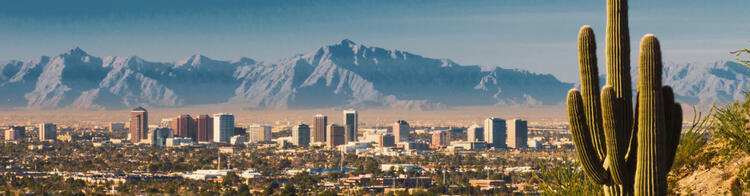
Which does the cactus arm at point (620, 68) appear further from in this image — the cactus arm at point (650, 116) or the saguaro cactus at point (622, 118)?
the cactus arm at point (650, 116)

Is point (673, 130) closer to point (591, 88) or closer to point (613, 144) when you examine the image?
point (613, 144)

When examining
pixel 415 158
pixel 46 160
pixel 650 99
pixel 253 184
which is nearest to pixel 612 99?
pixel 650 99

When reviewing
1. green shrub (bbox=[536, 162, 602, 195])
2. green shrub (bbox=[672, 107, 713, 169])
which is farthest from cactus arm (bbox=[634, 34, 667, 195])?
green shrub (bbox=[672, 107, 713, 169])

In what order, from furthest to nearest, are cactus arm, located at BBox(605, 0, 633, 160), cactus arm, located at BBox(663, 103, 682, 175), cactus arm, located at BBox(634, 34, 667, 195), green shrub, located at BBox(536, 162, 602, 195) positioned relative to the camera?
green shrub, located at BBox(536, 162, 602, 195), cactus arm, located at BBox(663, 103, 682, 175), cactus arm, located at BBox(605, 0, 633, 160), cactus arm, located at BBox(634, 34, 667, 195)

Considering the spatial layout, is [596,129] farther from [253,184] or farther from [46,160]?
[46,160]

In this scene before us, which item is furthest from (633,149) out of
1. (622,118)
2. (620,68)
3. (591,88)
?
(620,68)

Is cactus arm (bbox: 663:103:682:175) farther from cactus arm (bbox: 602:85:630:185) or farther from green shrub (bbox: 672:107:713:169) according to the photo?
green shrub (bbox: 672:107:713:169)
